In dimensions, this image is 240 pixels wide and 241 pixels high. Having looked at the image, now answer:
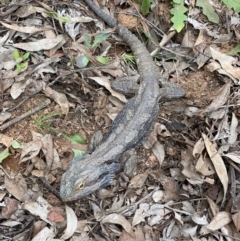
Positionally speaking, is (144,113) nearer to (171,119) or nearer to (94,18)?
(171,119)

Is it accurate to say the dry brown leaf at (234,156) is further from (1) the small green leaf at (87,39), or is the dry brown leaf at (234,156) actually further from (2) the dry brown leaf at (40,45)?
(2) the dry brown leaf at (40,45)

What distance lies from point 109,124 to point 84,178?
931mm

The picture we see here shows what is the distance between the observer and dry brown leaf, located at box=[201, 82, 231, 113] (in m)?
6.02

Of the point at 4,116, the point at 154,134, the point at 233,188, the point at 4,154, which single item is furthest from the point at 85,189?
the point at 233,188

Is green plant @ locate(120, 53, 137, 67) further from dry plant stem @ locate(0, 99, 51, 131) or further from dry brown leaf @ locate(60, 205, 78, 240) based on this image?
dry brown leaf @ locate(60, 205, 78, 240)

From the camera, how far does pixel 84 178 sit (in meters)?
5.41

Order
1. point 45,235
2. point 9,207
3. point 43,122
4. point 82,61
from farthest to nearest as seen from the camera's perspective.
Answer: point 82,61
point 43,122
point 9,207
point 45,235

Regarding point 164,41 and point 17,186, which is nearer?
point 17,186

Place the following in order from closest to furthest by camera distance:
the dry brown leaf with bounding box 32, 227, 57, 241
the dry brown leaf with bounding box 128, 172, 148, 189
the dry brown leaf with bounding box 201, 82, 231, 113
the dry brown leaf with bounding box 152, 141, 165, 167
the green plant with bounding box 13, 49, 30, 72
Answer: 1. the dry brown leaf with bounding box 32, 227, 57, 241
2. the dry brown leaf with bounding box 128, 172, 148, 189
3. the dry brown leaf with bounding box 152, 141, 165, 167
4. the dry brown leaf with bounding box 201, 82, 231, 113
5. the green plant with bounding box 13, 49, 30, 72

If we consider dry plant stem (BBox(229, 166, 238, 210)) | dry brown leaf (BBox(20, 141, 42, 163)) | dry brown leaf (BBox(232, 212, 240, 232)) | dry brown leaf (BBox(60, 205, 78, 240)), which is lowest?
dry brown leaf (BBox(232, 212, 240, 232))

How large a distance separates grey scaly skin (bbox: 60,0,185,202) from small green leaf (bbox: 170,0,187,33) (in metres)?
0.49

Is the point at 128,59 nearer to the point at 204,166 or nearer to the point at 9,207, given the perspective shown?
the point at 204,166

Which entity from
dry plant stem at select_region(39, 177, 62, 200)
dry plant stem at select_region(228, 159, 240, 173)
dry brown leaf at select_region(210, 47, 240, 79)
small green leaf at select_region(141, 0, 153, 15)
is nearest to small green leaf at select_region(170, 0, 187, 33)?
small green leaf at select_region(141, 0, 153, 15)

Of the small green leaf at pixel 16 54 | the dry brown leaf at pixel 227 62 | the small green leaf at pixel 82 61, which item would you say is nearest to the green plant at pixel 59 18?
the small green leaf at pixel 82 61
